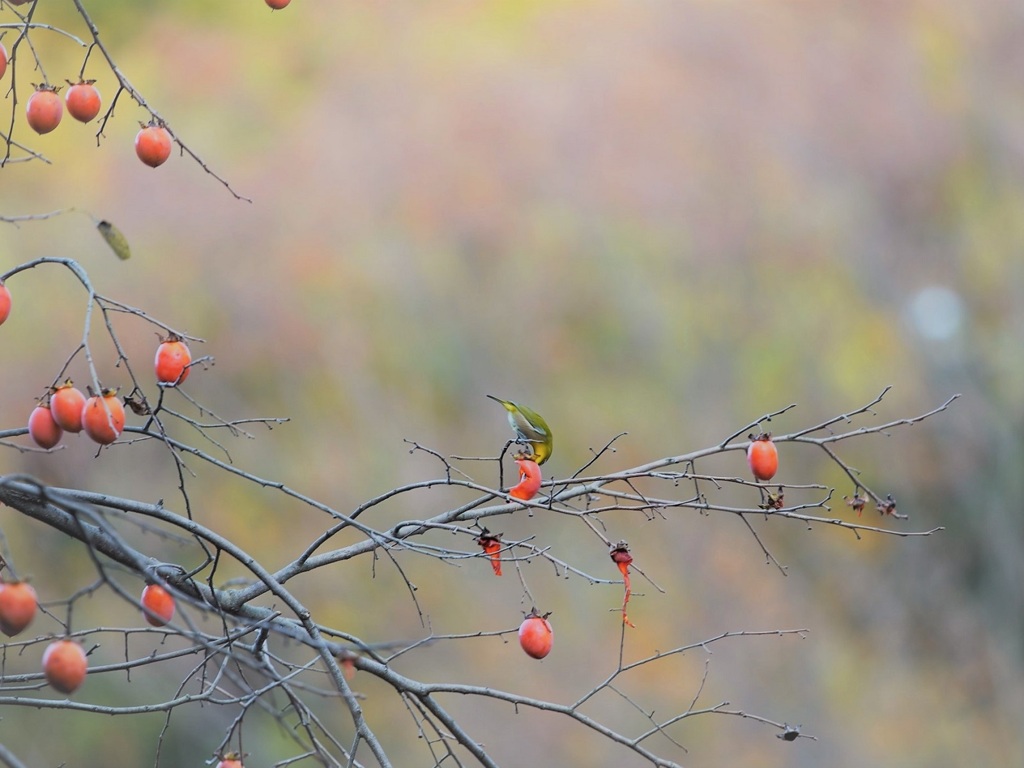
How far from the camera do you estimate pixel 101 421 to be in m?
1.71

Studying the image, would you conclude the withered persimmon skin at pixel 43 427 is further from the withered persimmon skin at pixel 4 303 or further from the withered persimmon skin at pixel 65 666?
the withered persimmon skin at pixel 65 666

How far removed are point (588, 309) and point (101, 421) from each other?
26.3 feet

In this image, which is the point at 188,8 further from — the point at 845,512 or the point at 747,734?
the point at 747,734

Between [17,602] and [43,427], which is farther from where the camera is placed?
[43,427]

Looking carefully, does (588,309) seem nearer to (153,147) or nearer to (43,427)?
(153,147)

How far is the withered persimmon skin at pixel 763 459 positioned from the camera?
1.98 m

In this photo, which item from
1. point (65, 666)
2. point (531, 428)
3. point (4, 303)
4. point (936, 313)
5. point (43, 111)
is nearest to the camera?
point (65, 666)

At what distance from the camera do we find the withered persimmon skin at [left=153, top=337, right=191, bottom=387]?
2.01 metres

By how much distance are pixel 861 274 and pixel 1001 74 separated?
2.35 meters

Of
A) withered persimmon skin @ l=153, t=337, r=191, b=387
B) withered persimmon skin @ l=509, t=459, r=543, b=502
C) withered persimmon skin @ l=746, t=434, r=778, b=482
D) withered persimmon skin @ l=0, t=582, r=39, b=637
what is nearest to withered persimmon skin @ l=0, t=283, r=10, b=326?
withered persimmon skin @ l=153, t=337, r=191, b=387

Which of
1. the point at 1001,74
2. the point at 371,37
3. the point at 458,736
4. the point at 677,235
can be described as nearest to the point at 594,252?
the point at 677,235

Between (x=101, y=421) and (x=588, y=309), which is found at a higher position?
(x=588, y=309)

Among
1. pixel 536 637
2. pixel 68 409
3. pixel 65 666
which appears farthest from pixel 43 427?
pixel 536 637

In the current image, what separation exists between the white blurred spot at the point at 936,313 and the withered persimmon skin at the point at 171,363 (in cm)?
827
